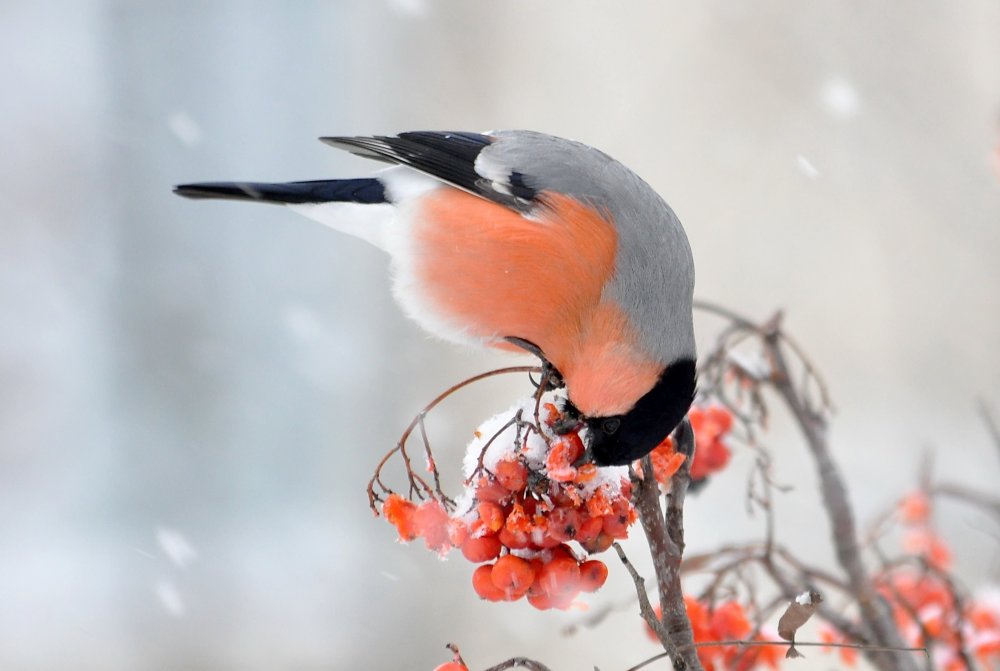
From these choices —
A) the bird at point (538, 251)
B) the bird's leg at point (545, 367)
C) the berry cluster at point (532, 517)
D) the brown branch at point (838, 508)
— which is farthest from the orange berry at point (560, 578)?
the brown branch at point (838, 508)

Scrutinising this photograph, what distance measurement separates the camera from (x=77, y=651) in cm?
218

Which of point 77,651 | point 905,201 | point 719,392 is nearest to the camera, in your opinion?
point 719,392

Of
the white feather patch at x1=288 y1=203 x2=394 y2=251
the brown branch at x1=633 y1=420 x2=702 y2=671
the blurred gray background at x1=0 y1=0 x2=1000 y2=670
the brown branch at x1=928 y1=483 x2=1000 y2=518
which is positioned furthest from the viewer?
the blurred gray background at x1=0 y1=0 x2=1000 y2=670

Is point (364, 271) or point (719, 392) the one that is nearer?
point (719, 392)

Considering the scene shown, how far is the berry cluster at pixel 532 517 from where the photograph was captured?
63 centimetres

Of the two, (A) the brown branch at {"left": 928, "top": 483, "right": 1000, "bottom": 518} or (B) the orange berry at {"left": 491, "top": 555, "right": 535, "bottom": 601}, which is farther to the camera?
(A) the brown branch at {"left": 928, "top": 483, "right": 1000, "bottom": 518}

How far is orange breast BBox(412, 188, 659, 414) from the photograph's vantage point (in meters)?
0.81

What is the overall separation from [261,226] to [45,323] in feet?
1.79

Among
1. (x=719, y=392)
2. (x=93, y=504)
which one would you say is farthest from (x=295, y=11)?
(x=719, y=392)

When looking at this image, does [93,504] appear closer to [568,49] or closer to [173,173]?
[173,173]

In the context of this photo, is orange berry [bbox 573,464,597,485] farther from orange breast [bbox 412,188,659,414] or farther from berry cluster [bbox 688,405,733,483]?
berry cluster [bbox 688,405,733,483]

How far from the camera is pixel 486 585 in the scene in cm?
65

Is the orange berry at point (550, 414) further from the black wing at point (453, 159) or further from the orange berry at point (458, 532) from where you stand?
the black wing at point (453, 159)

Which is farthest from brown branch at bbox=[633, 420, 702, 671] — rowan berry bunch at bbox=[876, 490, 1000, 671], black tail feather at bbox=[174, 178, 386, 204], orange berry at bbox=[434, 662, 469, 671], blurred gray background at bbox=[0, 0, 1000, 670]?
blurred gray background at bbox=[0, 0, 1000, 670]
